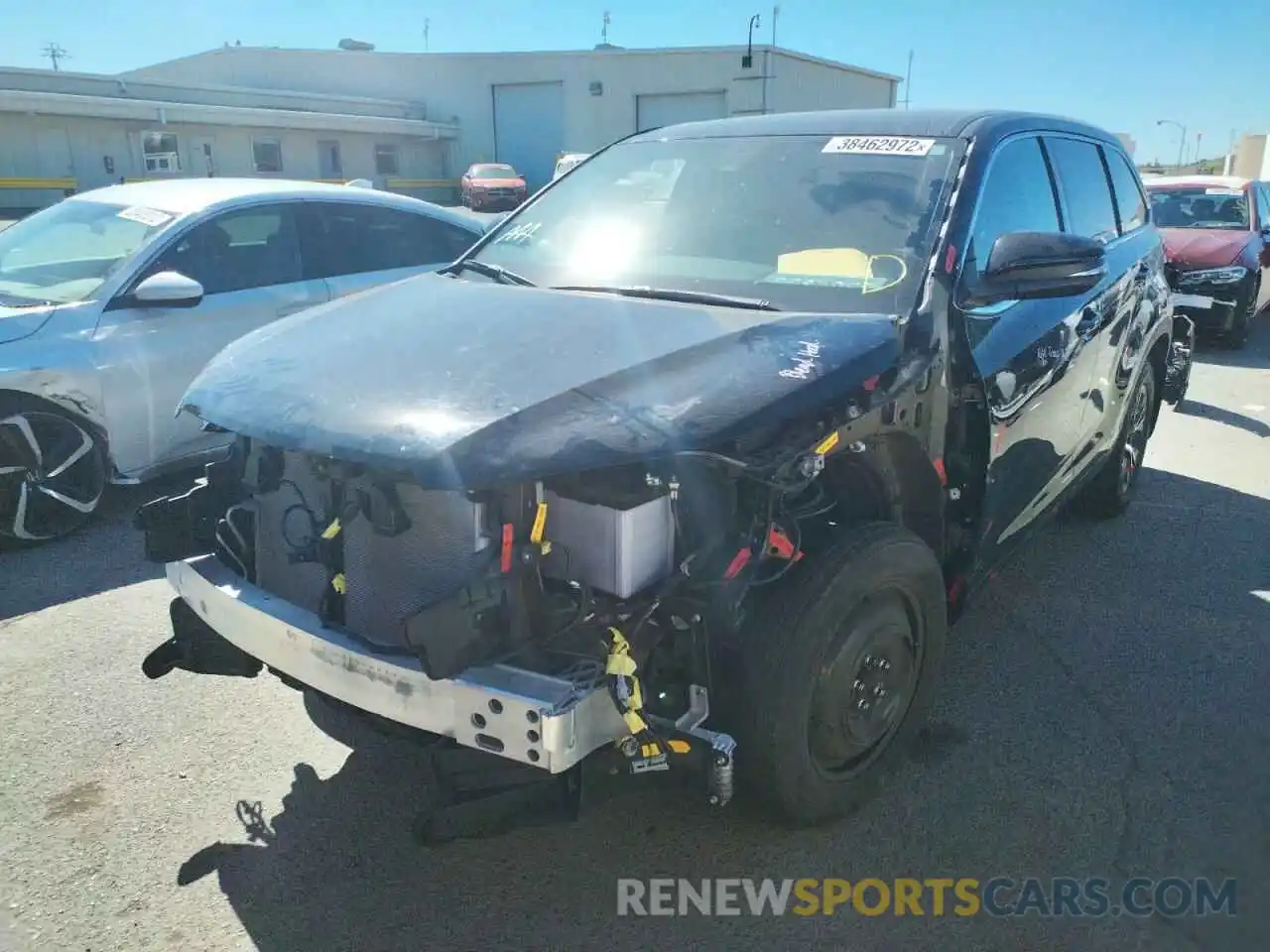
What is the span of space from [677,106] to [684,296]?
134 ft

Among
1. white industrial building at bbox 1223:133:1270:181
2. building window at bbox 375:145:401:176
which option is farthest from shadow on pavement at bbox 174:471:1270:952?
white industrial building at bbox 1223:133:1270:181

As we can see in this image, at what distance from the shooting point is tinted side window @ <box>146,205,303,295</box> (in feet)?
17.3

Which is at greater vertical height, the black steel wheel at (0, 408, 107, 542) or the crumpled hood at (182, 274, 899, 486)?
the crumpled hood at (182, 274, 899, 486)

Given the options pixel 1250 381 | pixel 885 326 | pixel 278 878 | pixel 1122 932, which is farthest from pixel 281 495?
pixel 1250 381

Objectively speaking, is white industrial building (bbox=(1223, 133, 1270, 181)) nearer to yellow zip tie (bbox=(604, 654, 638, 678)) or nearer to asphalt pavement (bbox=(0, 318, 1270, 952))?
asphalt pavement (bbox=(0, 318, 1270, 952))

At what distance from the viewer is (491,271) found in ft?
11.6

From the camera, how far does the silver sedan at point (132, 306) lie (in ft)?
15.6

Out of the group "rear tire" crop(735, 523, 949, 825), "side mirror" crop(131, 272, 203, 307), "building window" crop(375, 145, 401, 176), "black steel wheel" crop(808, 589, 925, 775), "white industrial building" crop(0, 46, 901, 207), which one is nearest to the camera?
"rear tire" crop(735, 523, 949, 825)

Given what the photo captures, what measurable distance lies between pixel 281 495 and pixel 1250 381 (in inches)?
361

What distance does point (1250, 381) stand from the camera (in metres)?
8.98

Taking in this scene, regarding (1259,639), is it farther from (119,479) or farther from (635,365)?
(119,479)

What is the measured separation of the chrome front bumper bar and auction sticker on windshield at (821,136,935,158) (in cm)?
217

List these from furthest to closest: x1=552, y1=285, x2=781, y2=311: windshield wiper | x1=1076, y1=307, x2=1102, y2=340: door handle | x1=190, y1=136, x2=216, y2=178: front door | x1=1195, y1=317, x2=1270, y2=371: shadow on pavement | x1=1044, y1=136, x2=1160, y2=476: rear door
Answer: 1. x1=190, y1=136, x2=216, y2=178: front door
2. x1=1195, y1=317, x2=1270, y2=371: shadow on pavement
3. x1=1044, y1=136, x2=1160, y2=476: rear door
4. x1=1076, y1=307, x2=1102, y2=340: door handle
5. x1=552, y1=285, x2=781, y2=311: windshield wiper

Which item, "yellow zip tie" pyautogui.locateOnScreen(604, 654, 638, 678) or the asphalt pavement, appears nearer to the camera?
"yellow zip tie" pyautogui.locateOnScreen(604, 654, 638, 678)
